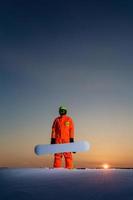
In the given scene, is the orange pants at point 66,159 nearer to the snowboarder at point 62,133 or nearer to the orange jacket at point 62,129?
the snowboarder at point 62,133

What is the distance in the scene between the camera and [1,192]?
321 inches

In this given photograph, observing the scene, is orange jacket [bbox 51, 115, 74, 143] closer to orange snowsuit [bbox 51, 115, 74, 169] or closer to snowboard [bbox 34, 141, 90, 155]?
orange snowsuit [bbox 51, 115, 74, 169]

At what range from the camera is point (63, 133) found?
1820 cm

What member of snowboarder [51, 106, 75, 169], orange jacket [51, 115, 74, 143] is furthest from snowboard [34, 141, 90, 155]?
orange jacket [51, 115, 74, 143]

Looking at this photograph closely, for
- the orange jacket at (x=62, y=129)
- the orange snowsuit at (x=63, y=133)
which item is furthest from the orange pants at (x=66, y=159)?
the orange jacket at (x=62, y=129)

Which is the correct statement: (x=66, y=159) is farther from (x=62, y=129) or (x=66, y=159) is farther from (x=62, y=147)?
(x=62, y=129)

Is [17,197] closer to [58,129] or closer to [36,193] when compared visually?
[36,193]

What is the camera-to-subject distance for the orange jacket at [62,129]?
1817 cm

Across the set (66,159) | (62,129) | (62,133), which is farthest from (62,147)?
(62,129)

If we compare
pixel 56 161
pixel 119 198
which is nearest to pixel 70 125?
pixel 56 161

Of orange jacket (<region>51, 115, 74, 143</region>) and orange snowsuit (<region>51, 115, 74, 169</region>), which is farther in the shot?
orange jacket (<region>51, 115, 74, 143</region>)

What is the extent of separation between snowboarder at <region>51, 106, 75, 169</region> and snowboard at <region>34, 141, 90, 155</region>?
0.99ft

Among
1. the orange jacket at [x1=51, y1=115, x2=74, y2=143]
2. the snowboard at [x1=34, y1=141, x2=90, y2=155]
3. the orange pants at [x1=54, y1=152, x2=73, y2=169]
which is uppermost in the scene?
the orange jacket at [x1=51, y1=115, x2=74, y2=143]

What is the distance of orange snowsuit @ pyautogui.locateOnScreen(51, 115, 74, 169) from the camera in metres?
17.8
